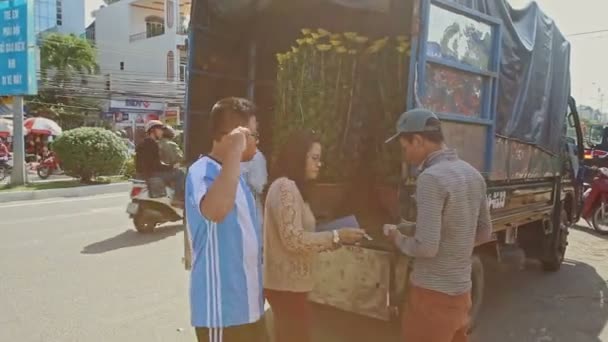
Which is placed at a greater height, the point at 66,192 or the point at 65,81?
the point at 65,81

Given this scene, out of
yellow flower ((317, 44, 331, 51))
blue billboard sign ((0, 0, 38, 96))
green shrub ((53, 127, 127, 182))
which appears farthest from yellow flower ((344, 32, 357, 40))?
blue billboard sign ((0, 0, 38, 96))

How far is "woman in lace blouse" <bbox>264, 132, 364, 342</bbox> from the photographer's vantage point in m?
2.39

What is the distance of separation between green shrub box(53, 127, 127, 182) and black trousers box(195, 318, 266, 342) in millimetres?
11915

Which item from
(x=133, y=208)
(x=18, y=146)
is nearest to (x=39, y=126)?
(x=18, y=146)

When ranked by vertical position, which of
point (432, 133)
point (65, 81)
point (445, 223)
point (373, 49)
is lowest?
point (445, 223)

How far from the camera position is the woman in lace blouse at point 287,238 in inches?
94.0

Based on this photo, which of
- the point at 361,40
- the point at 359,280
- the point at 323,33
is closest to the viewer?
the point at 359,280

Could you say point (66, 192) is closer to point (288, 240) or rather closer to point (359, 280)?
point (359, 280)

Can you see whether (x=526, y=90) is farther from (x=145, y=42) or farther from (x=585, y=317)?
(x=145, y=42)

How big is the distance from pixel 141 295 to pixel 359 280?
226 cm

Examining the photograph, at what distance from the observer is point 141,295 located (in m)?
4.60

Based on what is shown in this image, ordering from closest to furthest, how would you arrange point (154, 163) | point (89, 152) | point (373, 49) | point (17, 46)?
1. point (373, 49)
2. point (154, 163)
3. point (89, 152)
4. point (17, 46)

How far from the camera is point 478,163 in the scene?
3.97 meters

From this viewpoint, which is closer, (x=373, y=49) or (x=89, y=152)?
(x=373, y=49)
